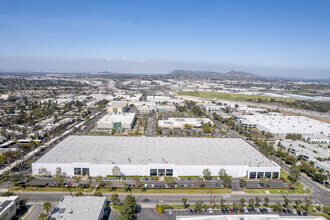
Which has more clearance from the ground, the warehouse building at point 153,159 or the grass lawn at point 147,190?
the warehouse building at point 153,159

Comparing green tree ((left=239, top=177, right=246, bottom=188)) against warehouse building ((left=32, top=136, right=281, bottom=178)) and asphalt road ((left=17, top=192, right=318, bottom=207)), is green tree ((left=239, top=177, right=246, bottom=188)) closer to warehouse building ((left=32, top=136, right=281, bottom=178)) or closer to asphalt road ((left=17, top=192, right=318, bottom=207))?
asphalt road ((left=17, top=192, right=318, bottom=207))

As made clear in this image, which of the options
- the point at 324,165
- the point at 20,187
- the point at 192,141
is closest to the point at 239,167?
the point at 192,141

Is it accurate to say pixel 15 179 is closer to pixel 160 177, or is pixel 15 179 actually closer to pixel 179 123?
pixel 160 177

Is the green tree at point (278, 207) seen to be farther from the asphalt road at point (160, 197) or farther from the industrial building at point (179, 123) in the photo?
A: the industrial building at point (179, 123)

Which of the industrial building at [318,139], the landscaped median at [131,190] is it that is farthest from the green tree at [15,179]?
the industrial building at [318,139]

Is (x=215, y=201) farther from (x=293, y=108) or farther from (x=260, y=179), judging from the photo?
(x=293, y=108)

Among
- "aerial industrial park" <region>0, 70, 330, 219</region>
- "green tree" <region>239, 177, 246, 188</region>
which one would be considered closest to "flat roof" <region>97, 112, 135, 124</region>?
"aerial industrial park" <region>0, 70, 330, 219</region>

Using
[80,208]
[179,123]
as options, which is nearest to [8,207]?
[80,208]
